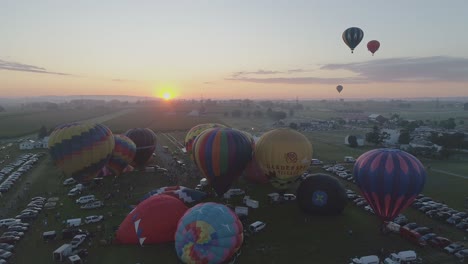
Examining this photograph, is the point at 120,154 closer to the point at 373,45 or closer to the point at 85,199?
the point at 85,199

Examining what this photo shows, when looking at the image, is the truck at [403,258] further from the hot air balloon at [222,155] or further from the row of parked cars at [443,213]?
the hot air balloon at [222,155]

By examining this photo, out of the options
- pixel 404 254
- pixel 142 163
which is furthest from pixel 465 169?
pixel 142 163

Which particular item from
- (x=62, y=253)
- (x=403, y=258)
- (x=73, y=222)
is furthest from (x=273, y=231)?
(x=73, y=222)

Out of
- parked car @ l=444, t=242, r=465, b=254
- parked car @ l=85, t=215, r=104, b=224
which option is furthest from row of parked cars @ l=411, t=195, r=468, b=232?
parked car @ l=85, t=215, r=104, b=224

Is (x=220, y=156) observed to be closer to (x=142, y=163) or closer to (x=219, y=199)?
(x=219, y=199)

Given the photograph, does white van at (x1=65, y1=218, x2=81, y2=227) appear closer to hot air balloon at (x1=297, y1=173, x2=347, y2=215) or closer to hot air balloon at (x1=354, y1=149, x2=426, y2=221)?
hot air balloon at (x1=297, y1=173, x2=347, y2=215)
